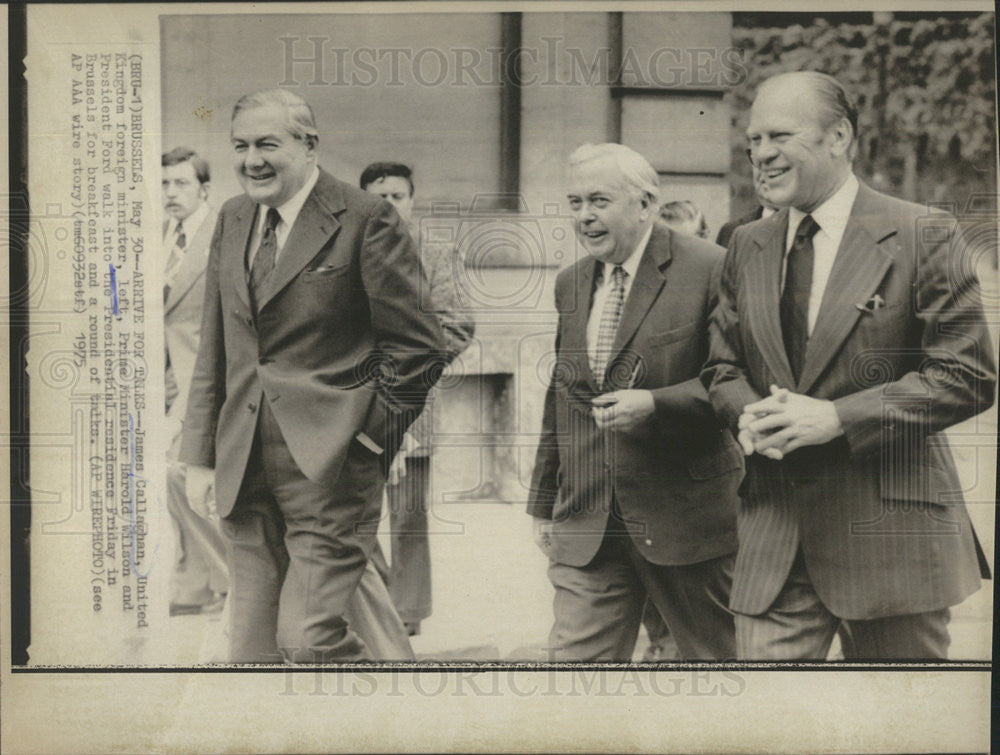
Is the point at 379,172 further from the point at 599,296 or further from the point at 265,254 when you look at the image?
the point at 599,296

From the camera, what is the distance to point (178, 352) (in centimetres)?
434

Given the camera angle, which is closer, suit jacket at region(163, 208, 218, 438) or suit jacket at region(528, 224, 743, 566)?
suit jacket at region(528, 224, 743, 566)

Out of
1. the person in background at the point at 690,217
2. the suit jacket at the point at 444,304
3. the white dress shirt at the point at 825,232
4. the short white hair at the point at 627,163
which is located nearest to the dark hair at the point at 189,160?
the suit jacket at the point at 444,304

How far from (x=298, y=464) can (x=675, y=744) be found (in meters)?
1.86

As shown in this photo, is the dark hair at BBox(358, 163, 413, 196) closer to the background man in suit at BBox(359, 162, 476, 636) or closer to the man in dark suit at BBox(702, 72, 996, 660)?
the background man in suit at BBox(359, 162, 476, 636)

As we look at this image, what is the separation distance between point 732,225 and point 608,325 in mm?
621

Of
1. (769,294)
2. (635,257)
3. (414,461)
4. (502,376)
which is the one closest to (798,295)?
(769,294)

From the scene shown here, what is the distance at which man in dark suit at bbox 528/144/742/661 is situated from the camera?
Answer: 4.22 meters

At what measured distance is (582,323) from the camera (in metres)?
4.27

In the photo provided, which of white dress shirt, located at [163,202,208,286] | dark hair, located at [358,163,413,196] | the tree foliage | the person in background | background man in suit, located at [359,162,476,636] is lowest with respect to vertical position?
background man in suit, located at [359,162,476,636]

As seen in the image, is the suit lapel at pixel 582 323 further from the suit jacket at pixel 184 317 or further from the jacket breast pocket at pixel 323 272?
the suit jacket at pixel 184 317

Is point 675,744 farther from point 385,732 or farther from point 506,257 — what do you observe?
point 506,257

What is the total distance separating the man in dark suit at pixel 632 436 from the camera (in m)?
4.22

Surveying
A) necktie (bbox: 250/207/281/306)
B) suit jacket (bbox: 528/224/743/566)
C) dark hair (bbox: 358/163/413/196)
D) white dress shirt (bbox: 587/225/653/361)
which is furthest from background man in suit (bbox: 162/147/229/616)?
white dress shirt (bbox: 587/225/653/361)
